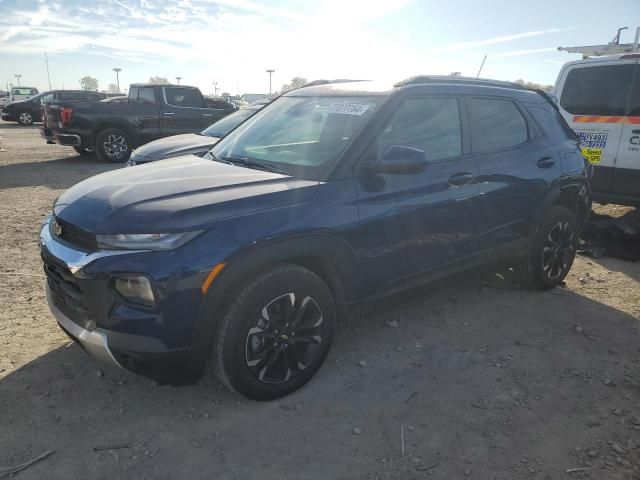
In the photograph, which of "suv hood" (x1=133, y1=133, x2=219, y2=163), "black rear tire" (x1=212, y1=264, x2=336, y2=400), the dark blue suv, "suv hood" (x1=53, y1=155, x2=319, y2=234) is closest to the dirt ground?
"black rear tire" (x1=212, y1=264, x2=336, y2=400)

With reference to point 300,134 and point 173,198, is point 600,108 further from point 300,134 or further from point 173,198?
point 173,198

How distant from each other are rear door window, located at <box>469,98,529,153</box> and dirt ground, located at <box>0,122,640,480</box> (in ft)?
3.52

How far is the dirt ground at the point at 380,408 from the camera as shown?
2402 mm

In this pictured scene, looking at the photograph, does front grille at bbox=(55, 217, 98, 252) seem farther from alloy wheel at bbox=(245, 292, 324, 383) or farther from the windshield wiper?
the windshield wiper

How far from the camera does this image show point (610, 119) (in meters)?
6.12

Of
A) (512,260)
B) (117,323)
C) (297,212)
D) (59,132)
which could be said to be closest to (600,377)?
(512,260)

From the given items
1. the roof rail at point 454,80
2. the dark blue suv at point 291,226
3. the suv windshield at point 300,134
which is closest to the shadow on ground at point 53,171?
the suv windshield at point 300,134

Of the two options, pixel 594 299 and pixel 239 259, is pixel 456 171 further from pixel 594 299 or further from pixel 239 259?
pixel 594 299

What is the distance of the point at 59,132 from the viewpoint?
37.1ft

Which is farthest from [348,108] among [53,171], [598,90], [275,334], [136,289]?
[53,171]

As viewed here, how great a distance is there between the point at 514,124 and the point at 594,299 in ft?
5.97

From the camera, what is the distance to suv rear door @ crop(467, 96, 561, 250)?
3.69 meters

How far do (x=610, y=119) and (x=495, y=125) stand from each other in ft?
10.6

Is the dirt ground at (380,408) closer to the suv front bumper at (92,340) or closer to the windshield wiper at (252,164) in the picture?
the suv front bumper at (92,340)
